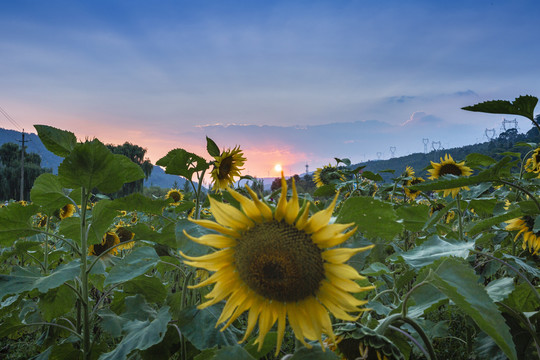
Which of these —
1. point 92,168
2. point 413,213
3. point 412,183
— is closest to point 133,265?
point 92,168

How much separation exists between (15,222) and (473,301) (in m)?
1.64

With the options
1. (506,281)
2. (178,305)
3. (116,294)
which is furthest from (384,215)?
(116,294)

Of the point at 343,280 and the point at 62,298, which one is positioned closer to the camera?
the point at 343,280

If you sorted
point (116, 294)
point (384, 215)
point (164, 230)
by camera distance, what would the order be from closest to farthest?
1. point (384, 215)
2. point (164, 230)
3. point (116, 294)

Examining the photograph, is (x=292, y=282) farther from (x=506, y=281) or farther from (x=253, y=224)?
(x=506, y=281)

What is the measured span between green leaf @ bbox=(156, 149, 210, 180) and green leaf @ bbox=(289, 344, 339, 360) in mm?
902

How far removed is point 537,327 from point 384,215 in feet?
2.59

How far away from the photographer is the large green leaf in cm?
128

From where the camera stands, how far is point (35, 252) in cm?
261

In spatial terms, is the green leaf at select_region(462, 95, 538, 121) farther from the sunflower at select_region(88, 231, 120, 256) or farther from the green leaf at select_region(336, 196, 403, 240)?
the sunflower at select_region(88, 231, 120, 256)

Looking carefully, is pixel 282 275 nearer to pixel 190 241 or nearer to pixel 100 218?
pixel 190 241

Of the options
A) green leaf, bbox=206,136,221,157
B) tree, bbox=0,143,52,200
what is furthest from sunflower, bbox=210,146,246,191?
tree, bbox=0,143,52,200

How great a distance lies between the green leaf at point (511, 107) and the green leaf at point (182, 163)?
963 mm

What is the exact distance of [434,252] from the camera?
1.00 metres
